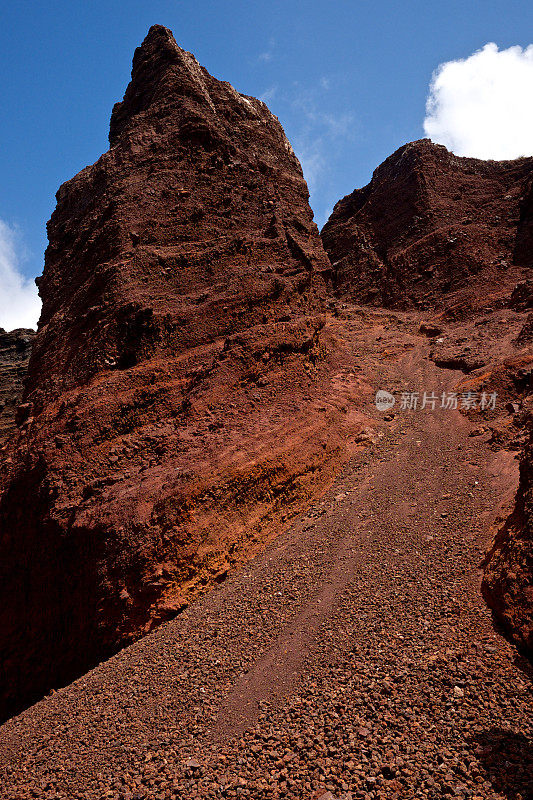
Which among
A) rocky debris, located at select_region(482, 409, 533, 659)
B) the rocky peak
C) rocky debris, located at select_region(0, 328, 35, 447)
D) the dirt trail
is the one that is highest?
the rocky peak

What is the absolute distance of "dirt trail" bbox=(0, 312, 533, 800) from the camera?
391 centimetres

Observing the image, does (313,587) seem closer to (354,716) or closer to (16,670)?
(354,716)

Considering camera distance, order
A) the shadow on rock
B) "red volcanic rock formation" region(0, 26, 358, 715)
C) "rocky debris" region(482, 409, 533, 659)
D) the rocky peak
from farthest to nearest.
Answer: the rocky peak
"red volcanic rock formation" region(0, 26, 358, 715)
"rocky debris" region(482, 409, 533, 659)
the shadow on rock

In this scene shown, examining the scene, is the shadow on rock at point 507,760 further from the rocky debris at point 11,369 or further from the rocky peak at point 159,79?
the rocky debris at point 11,369

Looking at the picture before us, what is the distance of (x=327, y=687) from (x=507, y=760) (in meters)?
1.84

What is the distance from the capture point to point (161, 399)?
362 inches

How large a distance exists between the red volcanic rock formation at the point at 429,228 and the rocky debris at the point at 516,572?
69.5 ft

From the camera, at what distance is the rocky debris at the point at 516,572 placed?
4637 mm

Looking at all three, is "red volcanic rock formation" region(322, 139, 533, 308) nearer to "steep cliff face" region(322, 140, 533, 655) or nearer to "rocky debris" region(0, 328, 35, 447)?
"steep cliff face" region(322, 140, 533, 655)

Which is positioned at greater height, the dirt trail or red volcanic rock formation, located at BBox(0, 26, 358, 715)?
red volcanic rock formation, located at BBox(0, 26, 358, 715)

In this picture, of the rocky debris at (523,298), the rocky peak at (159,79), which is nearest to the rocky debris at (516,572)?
the rocky peak at (159,79)

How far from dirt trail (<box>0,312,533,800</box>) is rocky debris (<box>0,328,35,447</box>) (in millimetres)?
22277

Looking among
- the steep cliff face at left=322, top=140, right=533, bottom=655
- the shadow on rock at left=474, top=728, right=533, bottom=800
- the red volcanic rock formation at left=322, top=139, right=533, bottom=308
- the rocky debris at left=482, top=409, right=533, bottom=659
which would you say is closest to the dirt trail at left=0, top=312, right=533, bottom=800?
the shadow on rock at left=474, top=728, right=533, bottom=800

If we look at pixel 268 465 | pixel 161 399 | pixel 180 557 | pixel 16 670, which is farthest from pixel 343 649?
pixel 16 670
